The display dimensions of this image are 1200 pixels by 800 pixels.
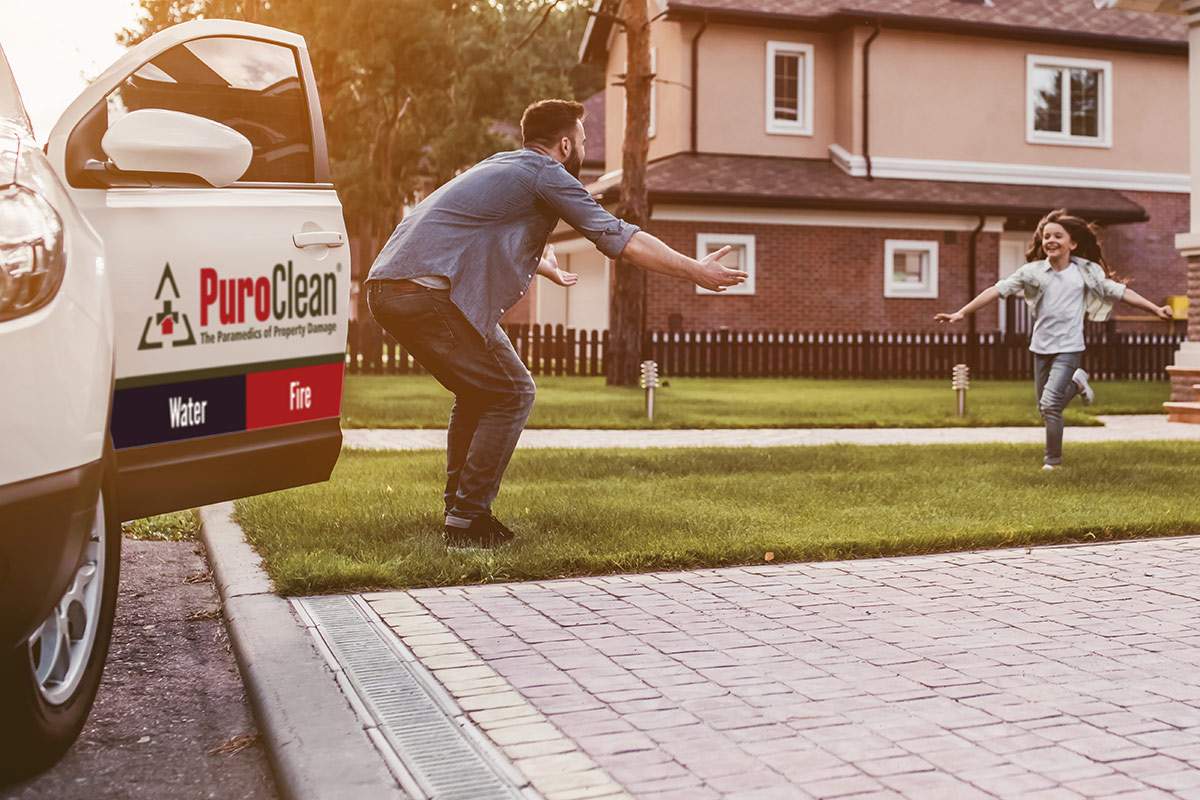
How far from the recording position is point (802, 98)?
29328mm

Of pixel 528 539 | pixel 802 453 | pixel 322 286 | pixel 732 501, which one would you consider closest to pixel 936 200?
pixel 802 453

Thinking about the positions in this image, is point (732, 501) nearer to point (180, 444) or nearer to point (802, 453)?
point (802, 453)

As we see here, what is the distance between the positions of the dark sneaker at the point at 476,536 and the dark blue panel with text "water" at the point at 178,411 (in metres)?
2.00

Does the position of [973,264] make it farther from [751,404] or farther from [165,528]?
[165,528]

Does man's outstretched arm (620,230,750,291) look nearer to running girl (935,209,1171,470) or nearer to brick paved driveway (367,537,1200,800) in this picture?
brick paved driveway (367,537,1200,800)

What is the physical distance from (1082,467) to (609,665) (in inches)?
269

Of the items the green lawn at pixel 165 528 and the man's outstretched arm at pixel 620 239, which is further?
the green lawn at pixel 165 528

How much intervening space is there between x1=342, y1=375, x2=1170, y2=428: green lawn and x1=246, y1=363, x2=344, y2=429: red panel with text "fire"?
29.1 ft

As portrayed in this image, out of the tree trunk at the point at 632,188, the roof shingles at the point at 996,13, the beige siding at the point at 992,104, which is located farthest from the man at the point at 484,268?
the beige siding at the point at 992,104

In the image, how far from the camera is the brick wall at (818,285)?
1069 inches

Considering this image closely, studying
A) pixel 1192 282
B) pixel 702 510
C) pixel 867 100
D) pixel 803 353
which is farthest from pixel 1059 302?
pixel 867 100

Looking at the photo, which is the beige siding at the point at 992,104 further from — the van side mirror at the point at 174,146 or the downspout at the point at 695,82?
the van side mirror at the point at 174,146

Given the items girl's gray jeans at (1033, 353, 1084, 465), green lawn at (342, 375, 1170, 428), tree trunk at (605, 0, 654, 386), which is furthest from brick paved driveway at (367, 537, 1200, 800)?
tree trunk at (605, 0, 654, 386)

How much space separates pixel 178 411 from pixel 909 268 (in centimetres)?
2573
